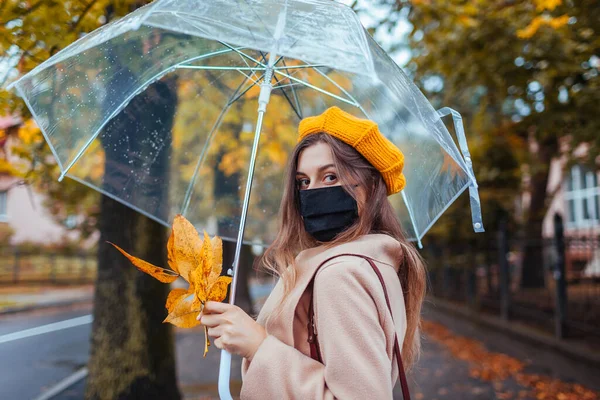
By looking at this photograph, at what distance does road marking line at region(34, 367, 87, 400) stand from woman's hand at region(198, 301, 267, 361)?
18.5 ft

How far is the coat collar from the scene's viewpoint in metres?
1.82

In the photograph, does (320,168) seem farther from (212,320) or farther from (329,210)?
(212,320)

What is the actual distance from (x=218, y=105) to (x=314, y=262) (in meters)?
1.95

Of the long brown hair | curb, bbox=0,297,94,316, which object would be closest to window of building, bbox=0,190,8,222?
curb, bbox=0,297,94,316

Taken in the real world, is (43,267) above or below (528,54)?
below

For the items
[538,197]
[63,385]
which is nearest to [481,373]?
Answer: [63,385]

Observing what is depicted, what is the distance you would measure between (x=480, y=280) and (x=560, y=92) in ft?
15.9

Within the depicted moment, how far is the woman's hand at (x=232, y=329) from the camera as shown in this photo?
1.74m

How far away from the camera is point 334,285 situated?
170cm

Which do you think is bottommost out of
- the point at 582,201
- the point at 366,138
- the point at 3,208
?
the point at 366,138

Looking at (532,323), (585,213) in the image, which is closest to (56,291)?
(532,323)

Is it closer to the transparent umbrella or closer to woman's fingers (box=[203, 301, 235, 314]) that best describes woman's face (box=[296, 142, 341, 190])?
the transparent umbrella

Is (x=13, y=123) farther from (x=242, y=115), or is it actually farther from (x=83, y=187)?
(x=83, y=187)

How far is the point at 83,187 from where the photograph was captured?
34.1 ft
